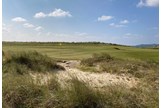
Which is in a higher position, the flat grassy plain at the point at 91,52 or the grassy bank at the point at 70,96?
the flat grassy plain at the point at 91,52

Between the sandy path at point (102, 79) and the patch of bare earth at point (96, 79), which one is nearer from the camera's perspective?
the patch of bare earth at point (96, 79)

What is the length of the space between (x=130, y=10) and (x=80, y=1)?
0.52 meters

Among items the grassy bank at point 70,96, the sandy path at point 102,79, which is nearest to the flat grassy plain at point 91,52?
the sandy path at point 102,79

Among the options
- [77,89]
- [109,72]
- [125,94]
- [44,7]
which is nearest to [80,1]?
[44,7]

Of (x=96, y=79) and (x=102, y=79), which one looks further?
(x=102, y=79)

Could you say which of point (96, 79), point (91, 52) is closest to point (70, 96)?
point (96, 79)

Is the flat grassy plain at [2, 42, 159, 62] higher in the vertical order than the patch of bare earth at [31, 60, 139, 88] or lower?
higher

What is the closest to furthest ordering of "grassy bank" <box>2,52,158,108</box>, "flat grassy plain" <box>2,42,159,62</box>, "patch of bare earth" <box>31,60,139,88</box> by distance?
"grassy bank" <box>2,52,158,108</box> → "patch of bare earth" <box>31,60,139,88</box> → "flat grassy plain" <box>2,42,159,62</box>

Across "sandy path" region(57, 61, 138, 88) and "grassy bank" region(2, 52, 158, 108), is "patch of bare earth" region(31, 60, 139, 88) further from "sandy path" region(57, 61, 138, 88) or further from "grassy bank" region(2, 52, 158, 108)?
"grassy bank" region(2, 52, 158, 108)

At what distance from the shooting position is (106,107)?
267 centimetres

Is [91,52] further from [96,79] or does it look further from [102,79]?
[96,79]

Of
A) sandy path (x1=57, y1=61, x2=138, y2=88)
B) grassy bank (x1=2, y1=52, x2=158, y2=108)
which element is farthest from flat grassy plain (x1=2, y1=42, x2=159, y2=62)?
grassy bank (x1=2, y1=52, x2=158, y2=108)

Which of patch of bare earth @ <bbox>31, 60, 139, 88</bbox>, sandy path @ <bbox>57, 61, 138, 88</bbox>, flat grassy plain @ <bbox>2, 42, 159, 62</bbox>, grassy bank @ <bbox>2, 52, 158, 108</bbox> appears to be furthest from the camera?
flat grassy plain @ <bbox>2, 42, 159, 62</bbox>

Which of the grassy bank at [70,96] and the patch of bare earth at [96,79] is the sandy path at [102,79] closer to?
the patch of bare earth at [96,79]
